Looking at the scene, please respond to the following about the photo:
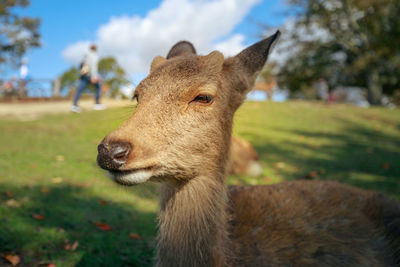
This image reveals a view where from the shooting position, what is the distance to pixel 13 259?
3.22m

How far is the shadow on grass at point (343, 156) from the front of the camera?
24.5ft

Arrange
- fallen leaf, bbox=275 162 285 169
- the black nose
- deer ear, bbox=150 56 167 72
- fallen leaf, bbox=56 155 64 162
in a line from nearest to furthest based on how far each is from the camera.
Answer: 1. the black nose
2. deer ear, bbox=150 56 167 72
3. fallen leaf, bbox=56 155 64 162
4. fallen leaf, bbox=275 162 285 169

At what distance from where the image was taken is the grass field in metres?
3.71

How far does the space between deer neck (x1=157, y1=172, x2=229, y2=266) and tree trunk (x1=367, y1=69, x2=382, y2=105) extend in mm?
29834

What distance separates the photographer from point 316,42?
2881cm

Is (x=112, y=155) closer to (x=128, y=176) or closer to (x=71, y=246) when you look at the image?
(x=128, y=176)

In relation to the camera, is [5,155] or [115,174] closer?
[115,174]

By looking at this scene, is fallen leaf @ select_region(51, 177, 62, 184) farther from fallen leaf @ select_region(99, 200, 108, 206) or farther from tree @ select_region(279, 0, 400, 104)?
tree @ select_region(279, 0, 400, 104)

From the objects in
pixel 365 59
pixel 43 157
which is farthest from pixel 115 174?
pixel 365 59

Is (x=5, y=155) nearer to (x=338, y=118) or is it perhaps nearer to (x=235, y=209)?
(x=235, y=209)

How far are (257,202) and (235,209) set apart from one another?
241 millimetres

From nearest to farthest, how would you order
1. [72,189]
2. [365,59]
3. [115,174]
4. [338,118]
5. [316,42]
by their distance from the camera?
[115,174] → [72,189] → [338,118] → [365,59] → [316,42]

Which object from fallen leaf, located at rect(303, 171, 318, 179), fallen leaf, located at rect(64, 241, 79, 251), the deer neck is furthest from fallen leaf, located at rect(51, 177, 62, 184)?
fallen leaf, located at rect(303, 171, 318, 179)

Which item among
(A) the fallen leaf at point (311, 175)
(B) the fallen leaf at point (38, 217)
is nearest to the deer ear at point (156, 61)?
(B) the fallen leaf at point (38, 217)
